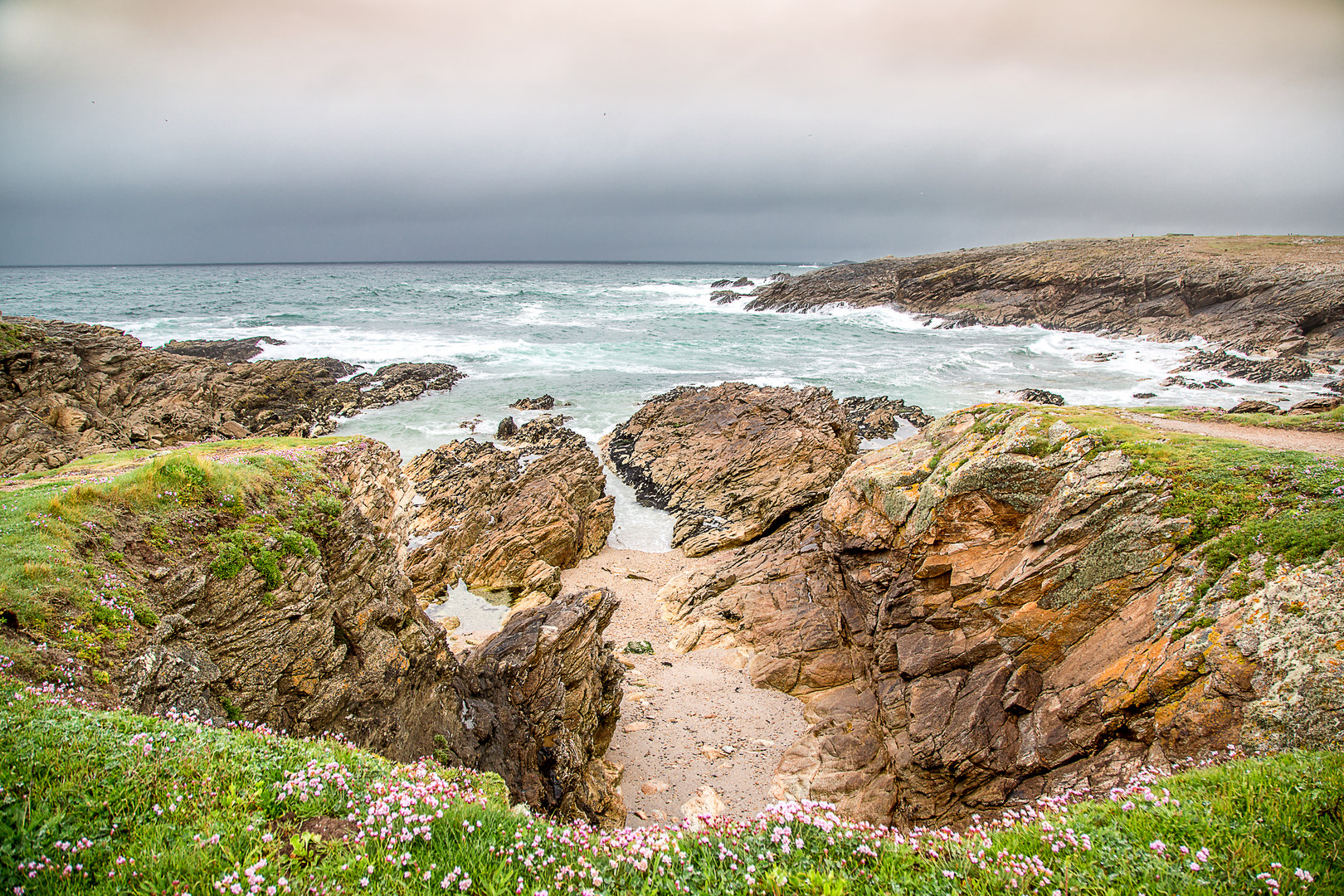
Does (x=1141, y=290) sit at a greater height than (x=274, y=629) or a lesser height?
greater

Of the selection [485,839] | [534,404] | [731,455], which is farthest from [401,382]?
[485,839]

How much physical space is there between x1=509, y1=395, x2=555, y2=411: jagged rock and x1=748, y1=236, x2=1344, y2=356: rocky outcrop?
61.6 meters

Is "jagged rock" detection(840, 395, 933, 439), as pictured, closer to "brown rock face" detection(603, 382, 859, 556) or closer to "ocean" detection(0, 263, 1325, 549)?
"ocean" detection(0, 263, 1325, 549)

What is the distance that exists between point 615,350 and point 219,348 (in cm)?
3650

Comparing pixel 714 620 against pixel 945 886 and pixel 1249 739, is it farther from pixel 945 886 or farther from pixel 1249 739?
pixel 945 886

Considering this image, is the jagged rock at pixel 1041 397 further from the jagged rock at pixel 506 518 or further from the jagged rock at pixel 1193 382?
the jagged rock at pixel 506 518

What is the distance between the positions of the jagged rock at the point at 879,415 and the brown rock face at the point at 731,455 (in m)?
3.74

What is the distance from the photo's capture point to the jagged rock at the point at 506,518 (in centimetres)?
2094

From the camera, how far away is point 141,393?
29.8 metres

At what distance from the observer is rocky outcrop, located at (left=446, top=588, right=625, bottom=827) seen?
987cm

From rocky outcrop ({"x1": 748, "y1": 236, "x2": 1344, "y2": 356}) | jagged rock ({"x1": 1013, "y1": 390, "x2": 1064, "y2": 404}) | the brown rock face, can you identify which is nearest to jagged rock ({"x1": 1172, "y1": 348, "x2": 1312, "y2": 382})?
rocky outcrop ({"x1": 748, "y1": 236, "x2": 1344, "y2": 356})

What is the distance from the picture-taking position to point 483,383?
47125mm

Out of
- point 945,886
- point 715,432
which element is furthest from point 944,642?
point 715,432

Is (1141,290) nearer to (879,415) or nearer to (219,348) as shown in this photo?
(879,415)
